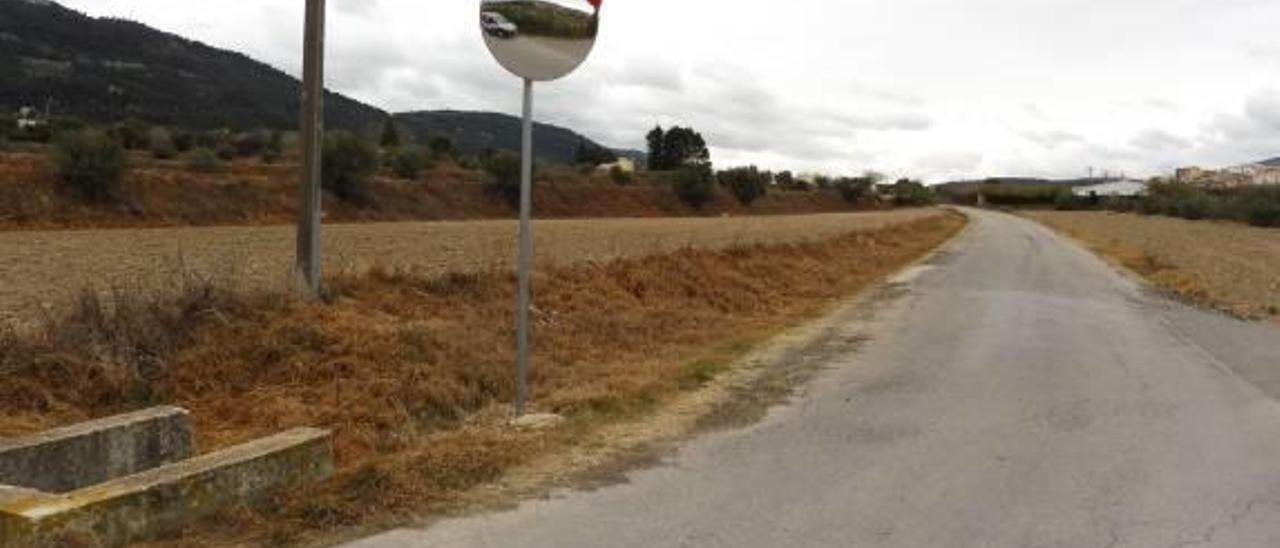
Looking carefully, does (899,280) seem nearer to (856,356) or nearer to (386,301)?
(856,356)

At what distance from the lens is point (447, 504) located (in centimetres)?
640

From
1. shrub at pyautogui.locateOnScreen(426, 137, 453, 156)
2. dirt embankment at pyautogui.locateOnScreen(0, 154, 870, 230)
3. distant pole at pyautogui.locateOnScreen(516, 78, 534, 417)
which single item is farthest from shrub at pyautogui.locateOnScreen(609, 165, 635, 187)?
distant pole at pyautogui.locateOnScreen(516, 78, 534, 417)

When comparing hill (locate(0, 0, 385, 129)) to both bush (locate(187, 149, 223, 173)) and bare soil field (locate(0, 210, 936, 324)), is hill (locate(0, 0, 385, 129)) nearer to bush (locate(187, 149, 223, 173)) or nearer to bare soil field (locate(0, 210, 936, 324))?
bush (locate(187, 149, 223, 173))

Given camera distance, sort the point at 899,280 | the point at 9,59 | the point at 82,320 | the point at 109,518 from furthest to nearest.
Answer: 1. the point at 9,59
2. the point at 899,280
3. the point at 82,320
4. the point at 109,518

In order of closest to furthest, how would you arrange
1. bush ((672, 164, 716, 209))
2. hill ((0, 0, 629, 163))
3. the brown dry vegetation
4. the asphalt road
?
the asphalt road < the brown dry vegetation < hill ((0, 0, 629, 163)) < bush ((672, 164, 716, 209))

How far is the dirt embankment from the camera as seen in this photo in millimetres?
40188

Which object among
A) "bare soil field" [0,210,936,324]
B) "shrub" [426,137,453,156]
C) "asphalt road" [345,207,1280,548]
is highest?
"shrub" [426,137,453,156]

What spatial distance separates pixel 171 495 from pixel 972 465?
4633 mm

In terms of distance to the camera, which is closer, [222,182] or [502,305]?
[502,305]

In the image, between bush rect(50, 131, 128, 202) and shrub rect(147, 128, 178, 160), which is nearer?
bush rect(50, 131, 128, 202)

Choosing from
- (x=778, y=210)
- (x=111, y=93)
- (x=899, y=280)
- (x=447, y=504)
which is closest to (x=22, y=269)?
(x=447, y=504)

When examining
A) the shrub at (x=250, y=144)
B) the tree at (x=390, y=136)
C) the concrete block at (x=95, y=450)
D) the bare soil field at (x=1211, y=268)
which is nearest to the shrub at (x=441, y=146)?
the tree at (x=390, y=136)

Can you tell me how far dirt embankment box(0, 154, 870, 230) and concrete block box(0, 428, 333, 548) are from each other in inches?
1309

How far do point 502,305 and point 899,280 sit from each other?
13.4 meters
